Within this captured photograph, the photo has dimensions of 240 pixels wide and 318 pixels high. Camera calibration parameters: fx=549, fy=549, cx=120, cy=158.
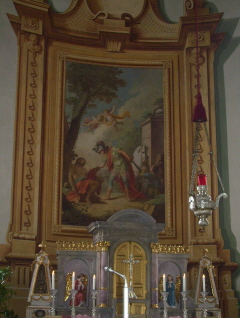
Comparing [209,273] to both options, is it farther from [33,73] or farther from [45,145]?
[33,73]

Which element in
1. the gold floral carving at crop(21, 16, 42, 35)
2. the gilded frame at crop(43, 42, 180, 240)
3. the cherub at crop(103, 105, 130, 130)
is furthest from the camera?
the cherub at crop(103, 105, 130, 130)

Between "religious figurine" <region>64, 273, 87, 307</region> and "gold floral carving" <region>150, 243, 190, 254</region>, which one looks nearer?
"religious figurine" <region>64, 273, 87, 307</region>

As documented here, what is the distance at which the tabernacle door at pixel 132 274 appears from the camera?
10.4m

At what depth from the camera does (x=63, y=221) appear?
41.5ft

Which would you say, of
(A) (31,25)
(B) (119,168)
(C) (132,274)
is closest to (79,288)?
(C) (132,274)

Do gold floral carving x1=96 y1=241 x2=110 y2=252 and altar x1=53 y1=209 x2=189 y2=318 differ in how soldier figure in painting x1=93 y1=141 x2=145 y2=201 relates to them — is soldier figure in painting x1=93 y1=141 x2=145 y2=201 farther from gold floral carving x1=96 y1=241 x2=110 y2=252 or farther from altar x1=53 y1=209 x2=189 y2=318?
gold floral carving x1=96 y1=241 x2=110 y2=252

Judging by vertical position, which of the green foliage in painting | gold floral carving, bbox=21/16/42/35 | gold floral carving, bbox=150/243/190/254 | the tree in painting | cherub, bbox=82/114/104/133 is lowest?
the green foliage in painting

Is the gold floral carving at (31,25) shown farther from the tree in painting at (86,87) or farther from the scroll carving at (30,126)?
the tree in painting at (86,87)

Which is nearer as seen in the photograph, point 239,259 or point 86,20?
point 239,259

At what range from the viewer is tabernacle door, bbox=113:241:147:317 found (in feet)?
34.0

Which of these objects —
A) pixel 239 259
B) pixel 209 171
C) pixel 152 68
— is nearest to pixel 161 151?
pixel 209 171

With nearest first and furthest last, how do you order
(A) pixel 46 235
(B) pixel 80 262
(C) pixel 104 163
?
(B) pixel 80 262
(A) pixel 46 235
(C) pixel 104 163

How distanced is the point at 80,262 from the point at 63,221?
6.43 feet

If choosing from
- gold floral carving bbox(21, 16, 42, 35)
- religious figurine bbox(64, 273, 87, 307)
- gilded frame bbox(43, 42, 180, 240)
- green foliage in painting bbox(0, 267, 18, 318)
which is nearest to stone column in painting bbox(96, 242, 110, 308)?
religious figurine bbox(64, 273, 87, 307)
